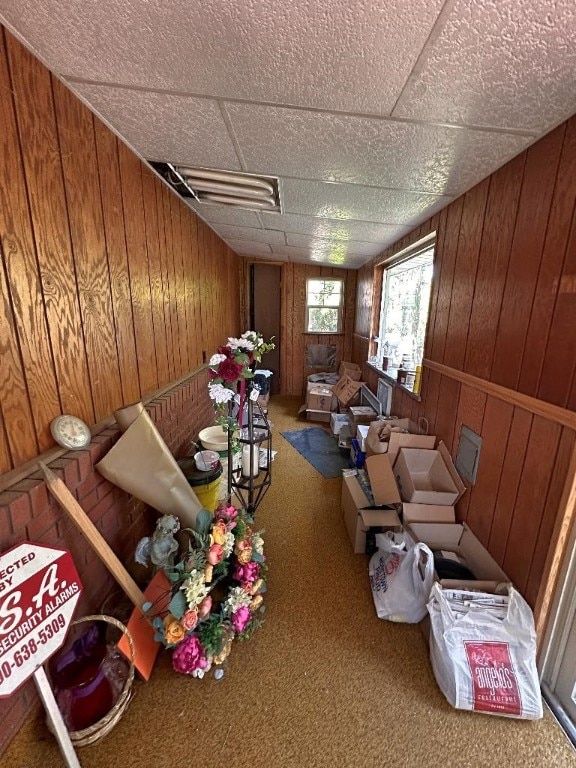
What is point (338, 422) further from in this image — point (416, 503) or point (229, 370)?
point (229, 370)

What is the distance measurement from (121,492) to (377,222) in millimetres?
2429

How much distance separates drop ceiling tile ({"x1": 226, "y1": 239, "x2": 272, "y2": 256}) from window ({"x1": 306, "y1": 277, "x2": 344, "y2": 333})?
1008 mm

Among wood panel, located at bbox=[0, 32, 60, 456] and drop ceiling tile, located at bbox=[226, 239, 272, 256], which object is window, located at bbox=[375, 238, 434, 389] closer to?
drop ceiling tile, located at bbox=[226, 239, 272, 256]

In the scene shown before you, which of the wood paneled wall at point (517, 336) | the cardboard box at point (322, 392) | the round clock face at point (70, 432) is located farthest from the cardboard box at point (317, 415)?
the round clock face at point (70, 432)

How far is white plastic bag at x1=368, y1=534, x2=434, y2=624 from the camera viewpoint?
138 cm

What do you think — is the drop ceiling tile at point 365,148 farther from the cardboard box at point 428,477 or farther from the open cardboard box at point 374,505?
the open cardboard box at point 374,505

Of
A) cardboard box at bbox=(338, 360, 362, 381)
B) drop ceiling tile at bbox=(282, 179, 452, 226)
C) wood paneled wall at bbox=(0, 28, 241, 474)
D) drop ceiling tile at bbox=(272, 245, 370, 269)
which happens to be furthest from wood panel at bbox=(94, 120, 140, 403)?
cardboard box at bbox=(338, 360, 362, 381)

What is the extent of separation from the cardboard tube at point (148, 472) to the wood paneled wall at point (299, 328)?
3.82m

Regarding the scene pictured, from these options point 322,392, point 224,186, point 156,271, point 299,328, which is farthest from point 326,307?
point 156,271

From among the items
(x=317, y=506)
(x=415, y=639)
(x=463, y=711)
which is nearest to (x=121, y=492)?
(x=317, y=506)

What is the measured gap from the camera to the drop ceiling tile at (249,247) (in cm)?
356

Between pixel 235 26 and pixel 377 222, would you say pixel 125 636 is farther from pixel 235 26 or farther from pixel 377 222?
pixel 377 222

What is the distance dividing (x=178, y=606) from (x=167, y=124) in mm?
1952

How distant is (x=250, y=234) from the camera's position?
308cm
